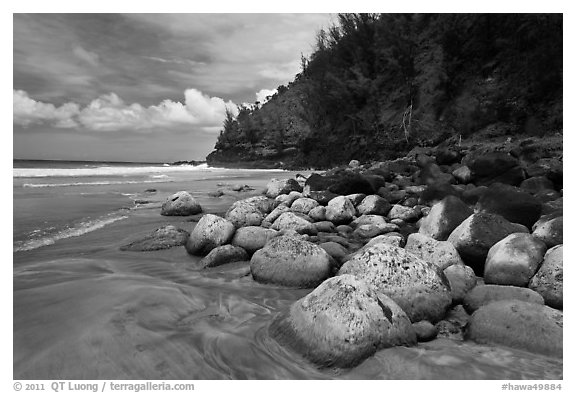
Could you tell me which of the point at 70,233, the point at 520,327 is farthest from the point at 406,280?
the point at 70,233

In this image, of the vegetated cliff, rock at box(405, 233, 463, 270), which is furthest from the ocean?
the vegetated cliff

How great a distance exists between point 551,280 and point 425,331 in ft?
4.13

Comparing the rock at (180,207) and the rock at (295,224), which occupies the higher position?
the rock at (180,207)

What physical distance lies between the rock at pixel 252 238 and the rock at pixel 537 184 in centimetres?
534

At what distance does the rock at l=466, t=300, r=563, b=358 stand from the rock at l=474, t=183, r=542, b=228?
A: 2.56m

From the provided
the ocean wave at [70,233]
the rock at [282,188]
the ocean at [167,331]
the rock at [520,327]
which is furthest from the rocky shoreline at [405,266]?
the rock at [282,188]

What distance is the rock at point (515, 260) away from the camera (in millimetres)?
3168

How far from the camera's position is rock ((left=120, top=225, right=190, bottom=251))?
Result: 192 inches

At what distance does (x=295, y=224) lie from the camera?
18.2 feet

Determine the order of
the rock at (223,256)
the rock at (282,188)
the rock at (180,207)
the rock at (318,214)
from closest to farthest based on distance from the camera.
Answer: the rock at (223,256) → the rock at (318,214) → the rock at (180,207) → the rock at (282,188)

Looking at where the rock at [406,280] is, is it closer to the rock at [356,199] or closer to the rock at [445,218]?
the rock at [445,218]

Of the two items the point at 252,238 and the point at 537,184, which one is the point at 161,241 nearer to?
the point at 252,238

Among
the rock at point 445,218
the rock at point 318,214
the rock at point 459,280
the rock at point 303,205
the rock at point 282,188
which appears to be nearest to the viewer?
the rock at point 459,280
